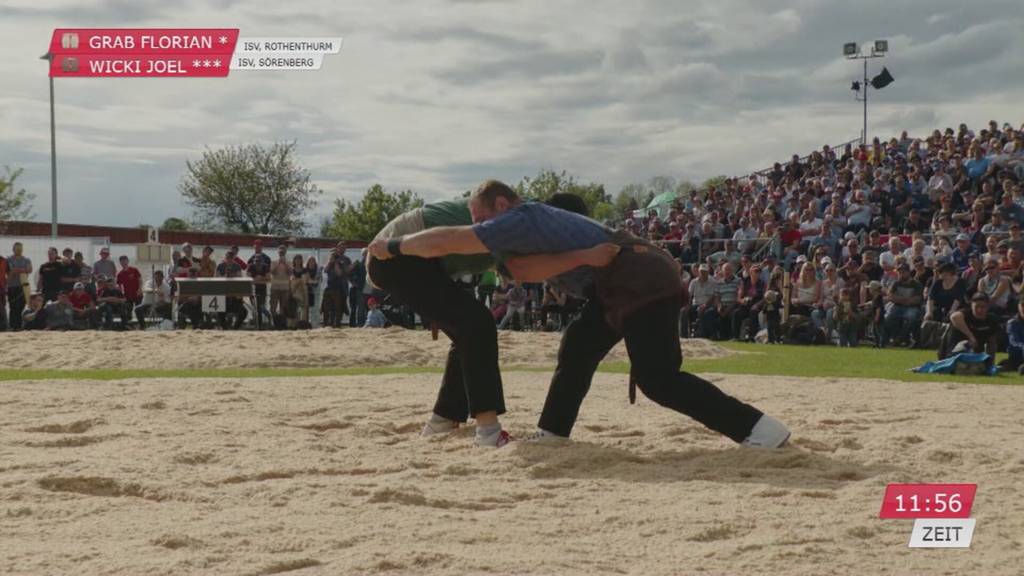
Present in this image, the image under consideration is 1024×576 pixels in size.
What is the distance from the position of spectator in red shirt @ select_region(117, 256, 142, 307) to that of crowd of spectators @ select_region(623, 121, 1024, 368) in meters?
11.6

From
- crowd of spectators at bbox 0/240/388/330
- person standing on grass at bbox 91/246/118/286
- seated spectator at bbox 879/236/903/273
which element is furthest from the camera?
person standing on grass at bbox 91/246/118/286

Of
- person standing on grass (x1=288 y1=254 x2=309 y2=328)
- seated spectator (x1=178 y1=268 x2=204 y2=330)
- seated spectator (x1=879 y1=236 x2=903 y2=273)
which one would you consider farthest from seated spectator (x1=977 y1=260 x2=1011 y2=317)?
seated spectator (x1=178 y1=268 x2=204 y2=330)

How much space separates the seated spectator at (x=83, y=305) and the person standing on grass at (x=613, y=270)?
1752 centimetres

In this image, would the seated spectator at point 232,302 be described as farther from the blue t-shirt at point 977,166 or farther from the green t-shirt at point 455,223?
the green t-shirt at point 455,223

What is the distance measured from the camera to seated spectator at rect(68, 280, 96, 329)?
886 inches

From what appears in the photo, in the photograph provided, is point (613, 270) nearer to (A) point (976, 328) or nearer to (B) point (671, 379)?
(B) point (671, 379)

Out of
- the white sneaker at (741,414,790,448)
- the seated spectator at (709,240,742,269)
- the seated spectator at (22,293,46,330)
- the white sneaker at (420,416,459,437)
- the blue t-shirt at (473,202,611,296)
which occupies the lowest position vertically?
the white sneaker at (420,416,459,437)

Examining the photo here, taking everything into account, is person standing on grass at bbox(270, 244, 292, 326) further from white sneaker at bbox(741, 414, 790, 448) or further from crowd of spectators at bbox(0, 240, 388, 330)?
white sneaker at bbox(741, 414, 790, 448)

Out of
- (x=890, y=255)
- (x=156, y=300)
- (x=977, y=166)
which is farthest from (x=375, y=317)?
(x=977, y=166)

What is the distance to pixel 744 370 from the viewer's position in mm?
13594

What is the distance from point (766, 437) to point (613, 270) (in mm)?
1348

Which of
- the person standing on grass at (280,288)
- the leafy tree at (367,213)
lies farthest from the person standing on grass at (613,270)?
the leafy tree at (367,213)

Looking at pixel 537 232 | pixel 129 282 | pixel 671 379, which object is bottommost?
pixel 671 379

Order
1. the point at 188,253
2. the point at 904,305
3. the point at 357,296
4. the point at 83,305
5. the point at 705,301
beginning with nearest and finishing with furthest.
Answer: the point at 904,305 → the point at 705,301 → the point at 83,305 → the point at 188,253 → the point at 357,296
